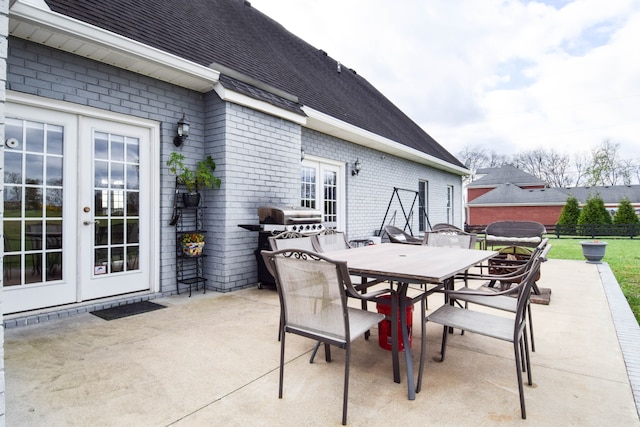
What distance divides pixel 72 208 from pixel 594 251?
9061 mm

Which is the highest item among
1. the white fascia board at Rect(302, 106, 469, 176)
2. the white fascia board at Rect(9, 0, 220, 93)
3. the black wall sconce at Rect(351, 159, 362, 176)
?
the white fascia board at Rect(9, 0, 220, 93)

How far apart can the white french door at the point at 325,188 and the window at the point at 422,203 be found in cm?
402

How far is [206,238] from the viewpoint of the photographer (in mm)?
4613

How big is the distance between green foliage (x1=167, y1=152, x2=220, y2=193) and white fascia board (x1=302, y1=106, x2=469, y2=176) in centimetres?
198

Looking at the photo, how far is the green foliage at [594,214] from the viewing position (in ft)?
56.3

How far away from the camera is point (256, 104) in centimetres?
465

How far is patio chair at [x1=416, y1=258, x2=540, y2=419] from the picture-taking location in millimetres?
1856

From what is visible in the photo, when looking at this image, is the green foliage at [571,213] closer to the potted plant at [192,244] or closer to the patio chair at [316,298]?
the potted plant at [192,244]

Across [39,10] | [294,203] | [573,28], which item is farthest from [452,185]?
[39,10]

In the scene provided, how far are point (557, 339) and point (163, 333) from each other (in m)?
3.36

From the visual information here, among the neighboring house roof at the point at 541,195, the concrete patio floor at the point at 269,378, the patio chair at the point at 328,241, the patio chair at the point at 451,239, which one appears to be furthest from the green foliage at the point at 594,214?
the patio chair at the point at 328,241

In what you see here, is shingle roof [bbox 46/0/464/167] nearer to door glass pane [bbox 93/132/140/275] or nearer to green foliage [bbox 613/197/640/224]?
door glass pane [bbox 93/132/140/275]

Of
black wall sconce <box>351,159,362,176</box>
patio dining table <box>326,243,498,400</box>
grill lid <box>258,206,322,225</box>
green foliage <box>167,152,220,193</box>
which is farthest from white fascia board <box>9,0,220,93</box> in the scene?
black wall sconce <box>351,159,362,176</box>

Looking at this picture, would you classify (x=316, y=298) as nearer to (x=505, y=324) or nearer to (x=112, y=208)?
(x=505, y=324)
